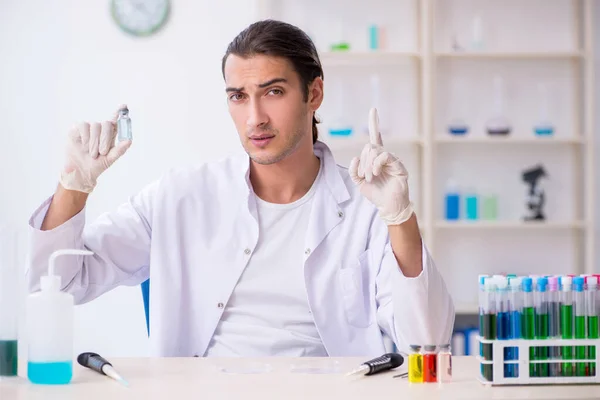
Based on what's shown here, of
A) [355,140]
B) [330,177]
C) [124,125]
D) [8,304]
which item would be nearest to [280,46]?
[330,177]

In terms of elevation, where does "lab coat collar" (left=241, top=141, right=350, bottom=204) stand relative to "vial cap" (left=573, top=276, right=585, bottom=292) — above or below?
above

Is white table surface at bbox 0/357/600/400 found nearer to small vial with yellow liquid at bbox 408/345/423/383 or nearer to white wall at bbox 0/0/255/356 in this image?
small vial with yellow liquid at bbox 408/345/423/383

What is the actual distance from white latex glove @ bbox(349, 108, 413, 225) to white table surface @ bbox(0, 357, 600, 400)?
35cm

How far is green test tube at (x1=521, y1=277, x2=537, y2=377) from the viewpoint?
1.37m

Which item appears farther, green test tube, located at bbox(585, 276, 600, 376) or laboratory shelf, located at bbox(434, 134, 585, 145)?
laboratory shelf, located at bbox(434, 134, 585, 145)

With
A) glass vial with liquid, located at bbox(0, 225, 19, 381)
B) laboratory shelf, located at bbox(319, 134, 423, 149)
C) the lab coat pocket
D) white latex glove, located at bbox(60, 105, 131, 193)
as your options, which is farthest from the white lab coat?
laboratory shelf, located at bbox(319, 134, 423, 149)

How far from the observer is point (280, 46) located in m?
2.10

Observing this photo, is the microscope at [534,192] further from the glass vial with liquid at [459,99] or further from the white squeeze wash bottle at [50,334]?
the white squeeze wash bottle at [50,334]

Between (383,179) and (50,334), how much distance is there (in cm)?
75

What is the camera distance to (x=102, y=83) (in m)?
4.30

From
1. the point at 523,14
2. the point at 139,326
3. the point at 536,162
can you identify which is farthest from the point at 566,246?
the point at 139,326

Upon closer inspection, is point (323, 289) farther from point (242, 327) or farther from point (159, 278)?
point (159, 278)

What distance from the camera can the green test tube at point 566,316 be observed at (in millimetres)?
1378

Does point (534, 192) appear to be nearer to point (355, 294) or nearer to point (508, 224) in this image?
point (508, 224)
